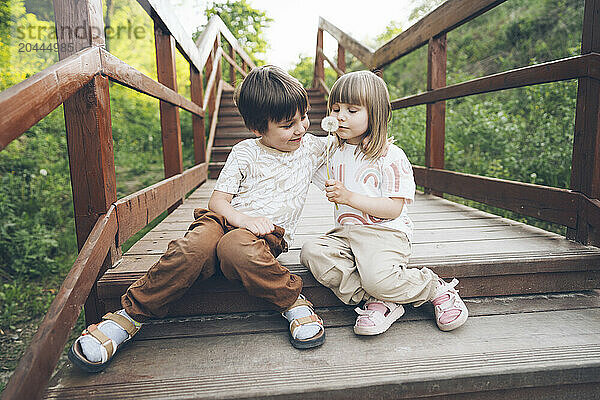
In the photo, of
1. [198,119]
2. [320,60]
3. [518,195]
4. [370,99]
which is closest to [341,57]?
[320,60]

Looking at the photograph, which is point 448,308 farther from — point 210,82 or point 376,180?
point 210,82

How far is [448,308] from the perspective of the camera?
1.45 m

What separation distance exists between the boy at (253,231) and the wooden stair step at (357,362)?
0.07m

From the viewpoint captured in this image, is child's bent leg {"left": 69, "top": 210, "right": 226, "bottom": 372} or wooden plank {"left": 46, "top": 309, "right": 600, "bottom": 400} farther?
child's bent leg {"left": 69, "top": 210, "right": 226, "bottom": 372}

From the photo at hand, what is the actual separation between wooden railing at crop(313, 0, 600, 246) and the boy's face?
105 centimetres

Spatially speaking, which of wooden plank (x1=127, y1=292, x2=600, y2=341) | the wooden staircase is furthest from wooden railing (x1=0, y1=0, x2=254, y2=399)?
the wooden staircase

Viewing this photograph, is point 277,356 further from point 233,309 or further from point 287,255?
point 287,255

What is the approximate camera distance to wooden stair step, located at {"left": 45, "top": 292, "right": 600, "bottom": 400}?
45.5 inches

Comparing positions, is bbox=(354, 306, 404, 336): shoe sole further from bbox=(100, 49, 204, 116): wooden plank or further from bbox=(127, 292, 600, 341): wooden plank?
bbox=(100, 49, 204, 116): wooden plank

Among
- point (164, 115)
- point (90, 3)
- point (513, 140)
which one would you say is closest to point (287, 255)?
point (90, 3)

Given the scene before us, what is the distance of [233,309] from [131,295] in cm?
34

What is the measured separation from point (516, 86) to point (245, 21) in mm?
7312

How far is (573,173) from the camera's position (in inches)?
70.6

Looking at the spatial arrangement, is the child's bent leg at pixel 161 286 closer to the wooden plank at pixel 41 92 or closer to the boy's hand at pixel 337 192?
the boy's hand at pixel 337 192
